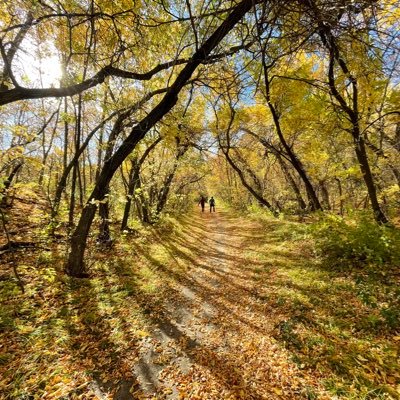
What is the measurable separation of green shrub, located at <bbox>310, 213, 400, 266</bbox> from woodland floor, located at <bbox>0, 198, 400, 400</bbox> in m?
0.66

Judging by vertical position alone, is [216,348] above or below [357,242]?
below

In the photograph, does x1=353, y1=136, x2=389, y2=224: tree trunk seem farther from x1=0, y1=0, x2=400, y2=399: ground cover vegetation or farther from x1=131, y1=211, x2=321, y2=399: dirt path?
x1=131, y1=211, x2=321, y2=399: dirt path

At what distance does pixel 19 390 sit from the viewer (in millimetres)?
2824

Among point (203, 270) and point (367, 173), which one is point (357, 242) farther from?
point (203, 270)

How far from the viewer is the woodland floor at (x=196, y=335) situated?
2.89 metres

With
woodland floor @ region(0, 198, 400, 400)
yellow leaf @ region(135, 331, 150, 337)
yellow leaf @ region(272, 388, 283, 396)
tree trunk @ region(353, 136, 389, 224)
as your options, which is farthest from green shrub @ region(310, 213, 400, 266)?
yellow leaf @ region(135, 331, 150, 337)

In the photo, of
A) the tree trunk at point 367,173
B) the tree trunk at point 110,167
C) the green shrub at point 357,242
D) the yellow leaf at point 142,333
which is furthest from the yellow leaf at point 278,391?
the tree trunk at point 367,173

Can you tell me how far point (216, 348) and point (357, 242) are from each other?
4.40 meters

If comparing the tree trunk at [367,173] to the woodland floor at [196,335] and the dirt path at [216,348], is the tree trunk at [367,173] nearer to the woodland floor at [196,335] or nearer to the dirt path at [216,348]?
the woodland floor at [196,335]

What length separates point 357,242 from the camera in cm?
579

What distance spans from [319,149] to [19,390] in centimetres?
1219

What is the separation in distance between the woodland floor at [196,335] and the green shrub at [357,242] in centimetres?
66

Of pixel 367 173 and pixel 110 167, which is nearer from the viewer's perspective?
pixel 110 167

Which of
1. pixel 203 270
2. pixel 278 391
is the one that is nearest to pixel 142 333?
pixel 278 391
